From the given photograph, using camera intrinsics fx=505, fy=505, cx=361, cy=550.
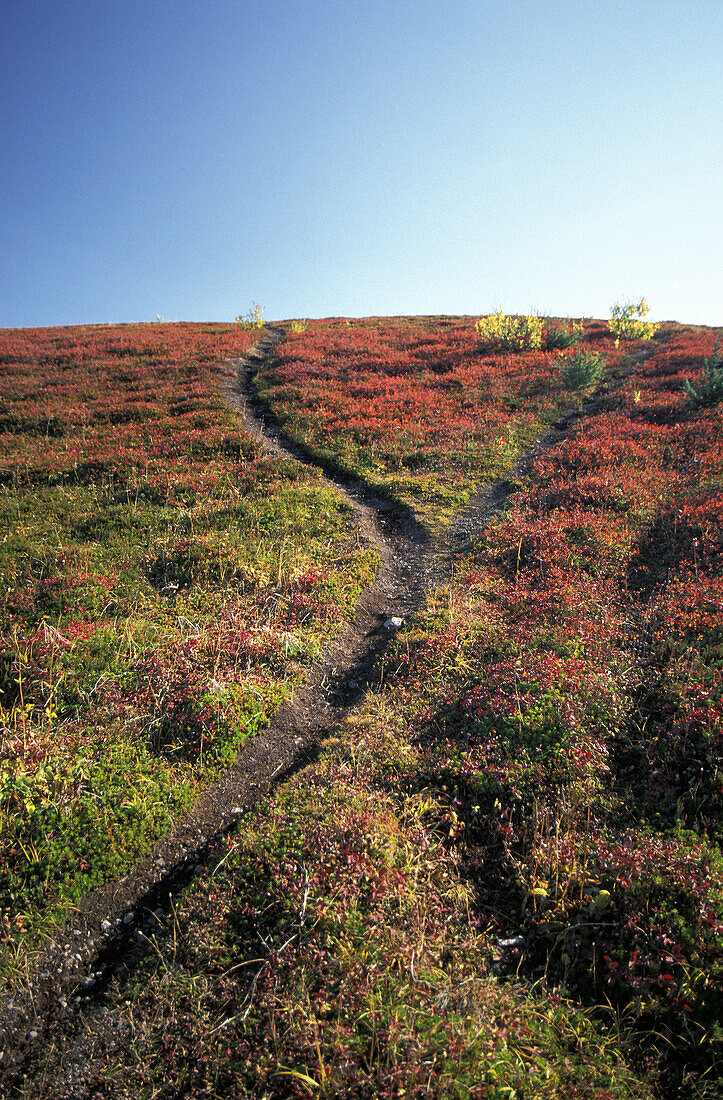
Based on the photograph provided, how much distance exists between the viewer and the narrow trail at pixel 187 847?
13.2ft

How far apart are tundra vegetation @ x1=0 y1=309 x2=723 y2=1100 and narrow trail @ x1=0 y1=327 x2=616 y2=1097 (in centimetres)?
21

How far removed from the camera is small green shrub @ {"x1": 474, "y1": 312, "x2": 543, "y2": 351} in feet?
102

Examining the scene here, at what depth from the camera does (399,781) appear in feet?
20.2

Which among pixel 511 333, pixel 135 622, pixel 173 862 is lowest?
pixel 173 862

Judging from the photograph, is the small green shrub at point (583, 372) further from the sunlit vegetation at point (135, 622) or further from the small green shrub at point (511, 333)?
the sunlit vegetation at point (135, 622)

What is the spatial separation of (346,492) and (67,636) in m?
9.16

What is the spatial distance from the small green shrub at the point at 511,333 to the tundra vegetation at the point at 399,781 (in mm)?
18249

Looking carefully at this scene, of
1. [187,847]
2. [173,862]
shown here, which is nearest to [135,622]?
[187,847]

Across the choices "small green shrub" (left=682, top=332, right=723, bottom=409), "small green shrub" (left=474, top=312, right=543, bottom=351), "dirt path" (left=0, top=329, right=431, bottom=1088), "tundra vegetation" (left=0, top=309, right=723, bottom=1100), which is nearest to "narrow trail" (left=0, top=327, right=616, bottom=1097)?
"dirt path" (left=0, top=329, right=431, bottom=1088)

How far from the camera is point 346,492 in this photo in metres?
15.5

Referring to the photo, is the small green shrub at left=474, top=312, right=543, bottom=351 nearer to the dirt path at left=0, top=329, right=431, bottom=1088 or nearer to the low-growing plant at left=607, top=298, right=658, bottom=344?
the low-growing plant at left=607, top=298, right=658, bottom=344

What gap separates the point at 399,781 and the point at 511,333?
105 ft

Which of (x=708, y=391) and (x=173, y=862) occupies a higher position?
(x=708, y=391)

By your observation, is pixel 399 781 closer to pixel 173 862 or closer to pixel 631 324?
pixel 173 862
